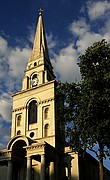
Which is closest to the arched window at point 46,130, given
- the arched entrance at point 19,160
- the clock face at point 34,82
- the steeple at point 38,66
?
the arched entrance at point 19,160

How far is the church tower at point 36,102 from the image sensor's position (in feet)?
122

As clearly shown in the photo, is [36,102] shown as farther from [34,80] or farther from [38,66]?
[38,66]

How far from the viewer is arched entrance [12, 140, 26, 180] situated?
3357 centimetres

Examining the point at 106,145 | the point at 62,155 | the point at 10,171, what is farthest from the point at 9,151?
the point at 106,145

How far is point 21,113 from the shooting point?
40.4 m

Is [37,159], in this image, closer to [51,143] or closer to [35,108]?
[51,143]

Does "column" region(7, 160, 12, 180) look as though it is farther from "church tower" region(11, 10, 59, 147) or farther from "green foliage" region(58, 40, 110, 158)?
"green foliage" region(58, 40, 110, 158)

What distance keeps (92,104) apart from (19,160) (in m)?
15.8

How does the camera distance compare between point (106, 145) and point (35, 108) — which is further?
point (35, 108)

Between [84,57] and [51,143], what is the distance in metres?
14.0

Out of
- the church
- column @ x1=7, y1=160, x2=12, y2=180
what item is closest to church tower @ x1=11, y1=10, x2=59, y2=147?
the church

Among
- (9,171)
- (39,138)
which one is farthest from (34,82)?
(9,171)

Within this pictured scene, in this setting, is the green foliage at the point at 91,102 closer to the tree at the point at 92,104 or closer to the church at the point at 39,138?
the tree at the point at 92,104

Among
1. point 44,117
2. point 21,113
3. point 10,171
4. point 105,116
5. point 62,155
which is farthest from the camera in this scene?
point 21,113
